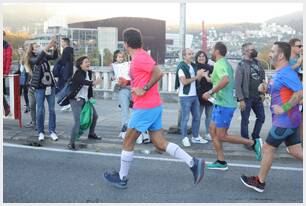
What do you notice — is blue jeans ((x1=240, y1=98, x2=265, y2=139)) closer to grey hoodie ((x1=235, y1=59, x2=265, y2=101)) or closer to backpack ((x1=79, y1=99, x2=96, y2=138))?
grey hoodie ((x1=235, y1=59, x2=265, y2=101))

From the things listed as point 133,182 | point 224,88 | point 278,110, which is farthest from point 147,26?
point 278,110

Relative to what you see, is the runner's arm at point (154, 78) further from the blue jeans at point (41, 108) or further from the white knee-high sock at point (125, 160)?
the blue jeans at point (41, 108)

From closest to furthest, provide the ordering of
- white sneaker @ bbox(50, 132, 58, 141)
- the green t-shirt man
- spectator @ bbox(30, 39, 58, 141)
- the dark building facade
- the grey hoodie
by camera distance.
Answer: the green t-shirt man
the grey hoodie
spectator @ bbox(30, 39, 58, 141)
white sneaker @ bbox(50, 132, 58, 141)
the dark building facade

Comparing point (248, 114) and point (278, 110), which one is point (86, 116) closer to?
point (248, 114)

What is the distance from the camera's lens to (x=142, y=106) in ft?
16.9

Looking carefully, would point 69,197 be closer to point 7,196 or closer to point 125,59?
point 7,196

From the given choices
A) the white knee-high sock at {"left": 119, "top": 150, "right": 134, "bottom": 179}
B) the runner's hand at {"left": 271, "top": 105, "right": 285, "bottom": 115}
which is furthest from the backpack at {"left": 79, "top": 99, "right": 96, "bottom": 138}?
the runner's hand at {"left": 271, "top": 105, "right": 285, "bottom": 115}

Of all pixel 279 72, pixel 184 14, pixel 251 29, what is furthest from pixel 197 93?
pixel 251 29

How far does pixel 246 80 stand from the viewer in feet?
22.5

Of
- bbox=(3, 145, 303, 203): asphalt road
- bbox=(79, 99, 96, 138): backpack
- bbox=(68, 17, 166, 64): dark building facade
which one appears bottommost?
bbox=(3, 145, 303, 203): asphalt road

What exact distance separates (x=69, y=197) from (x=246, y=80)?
3330mm

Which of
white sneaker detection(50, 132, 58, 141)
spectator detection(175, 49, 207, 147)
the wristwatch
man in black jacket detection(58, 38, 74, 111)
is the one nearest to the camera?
the wristwatch

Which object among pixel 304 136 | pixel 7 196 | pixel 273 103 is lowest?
pixel 7 196

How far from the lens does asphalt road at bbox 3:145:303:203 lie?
490 cm
